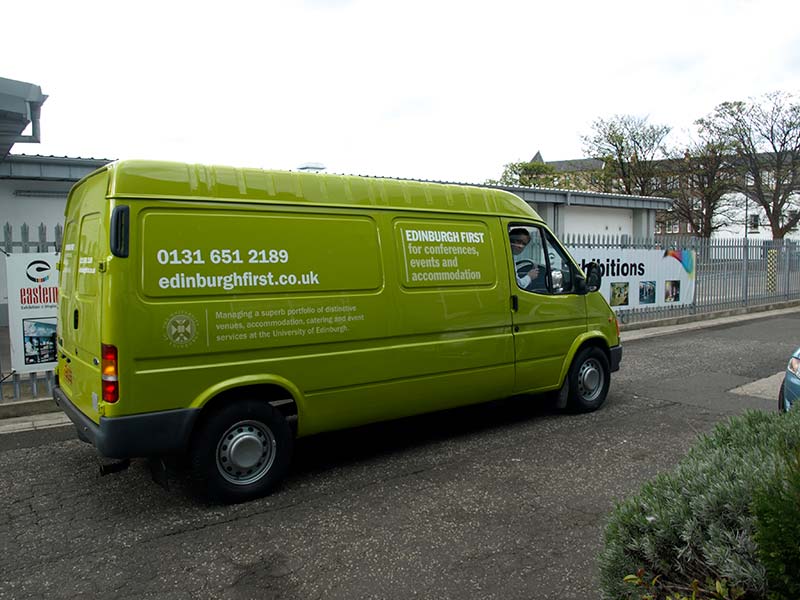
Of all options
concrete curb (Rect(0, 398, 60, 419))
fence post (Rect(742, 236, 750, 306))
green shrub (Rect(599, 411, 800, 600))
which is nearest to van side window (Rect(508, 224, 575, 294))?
green shrub (Rect(599, 411, 800, 600))

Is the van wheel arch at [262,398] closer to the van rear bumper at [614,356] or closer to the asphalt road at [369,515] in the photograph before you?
the asphalt road at [369,515]

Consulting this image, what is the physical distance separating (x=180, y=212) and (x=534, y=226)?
364 centimetres

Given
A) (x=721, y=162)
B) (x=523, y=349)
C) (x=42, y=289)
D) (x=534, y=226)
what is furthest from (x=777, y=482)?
(x=721, y=162)

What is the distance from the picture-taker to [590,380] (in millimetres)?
7047

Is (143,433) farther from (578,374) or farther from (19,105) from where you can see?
(19,105)

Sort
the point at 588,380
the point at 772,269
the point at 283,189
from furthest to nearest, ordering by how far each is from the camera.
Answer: the point at 772,269
the point at 588,380
the point at 283,189

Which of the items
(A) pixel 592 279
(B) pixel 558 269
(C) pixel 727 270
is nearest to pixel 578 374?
(A) pixel 592 279

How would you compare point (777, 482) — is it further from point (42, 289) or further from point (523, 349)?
point (42, 289)

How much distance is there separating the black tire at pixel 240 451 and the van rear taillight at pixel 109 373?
2.11ft

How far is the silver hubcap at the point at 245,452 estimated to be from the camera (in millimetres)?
4609

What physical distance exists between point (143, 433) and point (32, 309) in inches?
165

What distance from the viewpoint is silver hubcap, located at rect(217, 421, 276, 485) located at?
461 centimetres

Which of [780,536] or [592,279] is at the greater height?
[592,279]

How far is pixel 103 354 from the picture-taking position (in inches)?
166
